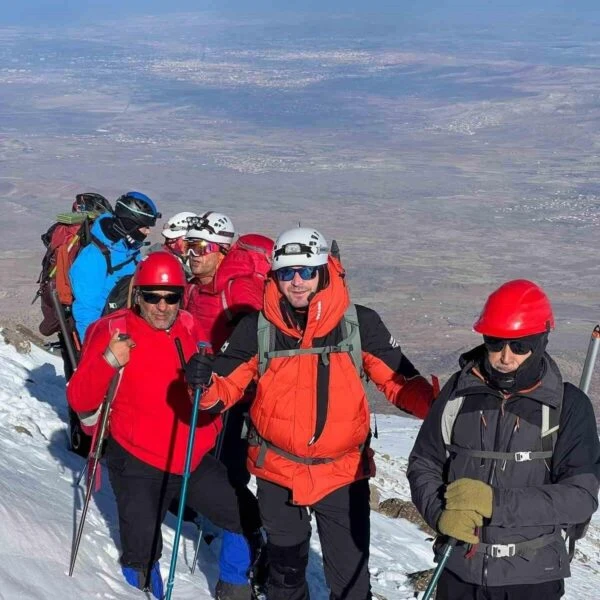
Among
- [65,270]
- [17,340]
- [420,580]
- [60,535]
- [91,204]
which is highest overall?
[91,204]

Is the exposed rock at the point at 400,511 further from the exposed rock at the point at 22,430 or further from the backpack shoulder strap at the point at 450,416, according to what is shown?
the backpack shoulder strap at the point at 450,416

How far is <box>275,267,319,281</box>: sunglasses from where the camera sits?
4.80 m

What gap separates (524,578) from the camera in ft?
13.3

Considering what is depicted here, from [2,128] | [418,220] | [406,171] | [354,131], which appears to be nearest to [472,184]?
Result: [406,171]

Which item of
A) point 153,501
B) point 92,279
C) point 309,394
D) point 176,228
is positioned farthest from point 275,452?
point 176,228

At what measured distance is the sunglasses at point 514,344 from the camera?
13.4ft

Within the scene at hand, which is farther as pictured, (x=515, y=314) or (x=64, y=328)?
(x=64, y=328)

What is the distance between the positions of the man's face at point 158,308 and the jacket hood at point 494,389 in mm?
1622

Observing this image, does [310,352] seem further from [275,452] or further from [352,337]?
[275,452]

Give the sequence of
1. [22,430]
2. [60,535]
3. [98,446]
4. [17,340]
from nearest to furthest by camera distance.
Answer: [98,446] → [60,535] → [22,430] → [17,340]

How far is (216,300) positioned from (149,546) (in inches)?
56.5

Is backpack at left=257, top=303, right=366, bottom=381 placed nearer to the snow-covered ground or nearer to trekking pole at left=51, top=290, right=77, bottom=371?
the snow-covered ground

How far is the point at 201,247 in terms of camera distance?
20.9 ft

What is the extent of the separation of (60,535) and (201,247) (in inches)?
73.1
